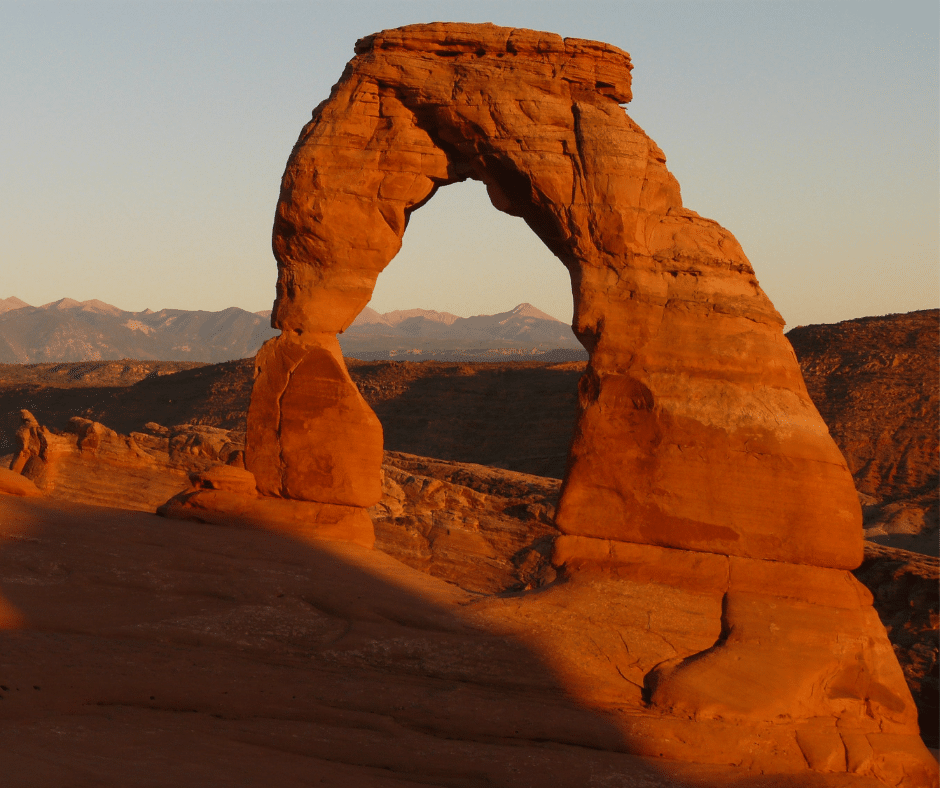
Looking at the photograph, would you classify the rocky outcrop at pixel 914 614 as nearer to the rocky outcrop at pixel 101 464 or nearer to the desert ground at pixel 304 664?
the desert ground at pixel 304 664

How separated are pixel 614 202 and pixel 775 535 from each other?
157 inches

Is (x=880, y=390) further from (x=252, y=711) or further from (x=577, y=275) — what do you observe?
(x=252, y=711)

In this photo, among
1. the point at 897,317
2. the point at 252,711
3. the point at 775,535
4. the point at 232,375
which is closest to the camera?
the point at 252,711

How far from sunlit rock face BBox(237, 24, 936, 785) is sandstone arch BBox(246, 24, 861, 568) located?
Answer: 2 cm

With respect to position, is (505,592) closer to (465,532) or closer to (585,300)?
(585,300)

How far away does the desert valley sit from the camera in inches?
272

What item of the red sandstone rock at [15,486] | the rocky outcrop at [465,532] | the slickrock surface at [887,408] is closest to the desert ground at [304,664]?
the rocky outcrop at [465,532]

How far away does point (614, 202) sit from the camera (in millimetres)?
10328

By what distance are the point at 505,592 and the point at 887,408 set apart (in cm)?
2805

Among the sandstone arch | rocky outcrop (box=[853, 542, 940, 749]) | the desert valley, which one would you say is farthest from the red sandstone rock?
rocky outcrop (box=[853, 542, 940, 749])

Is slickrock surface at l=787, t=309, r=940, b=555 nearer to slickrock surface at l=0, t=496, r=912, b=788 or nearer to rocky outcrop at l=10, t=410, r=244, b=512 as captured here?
rocky outcrop at l=10, t=410, r=244, b=512

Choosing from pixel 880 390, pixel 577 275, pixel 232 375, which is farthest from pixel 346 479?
pixel 232 375

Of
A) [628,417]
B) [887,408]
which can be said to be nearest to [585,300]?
[628,417]

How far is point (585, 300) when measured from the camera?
34.3 feet
